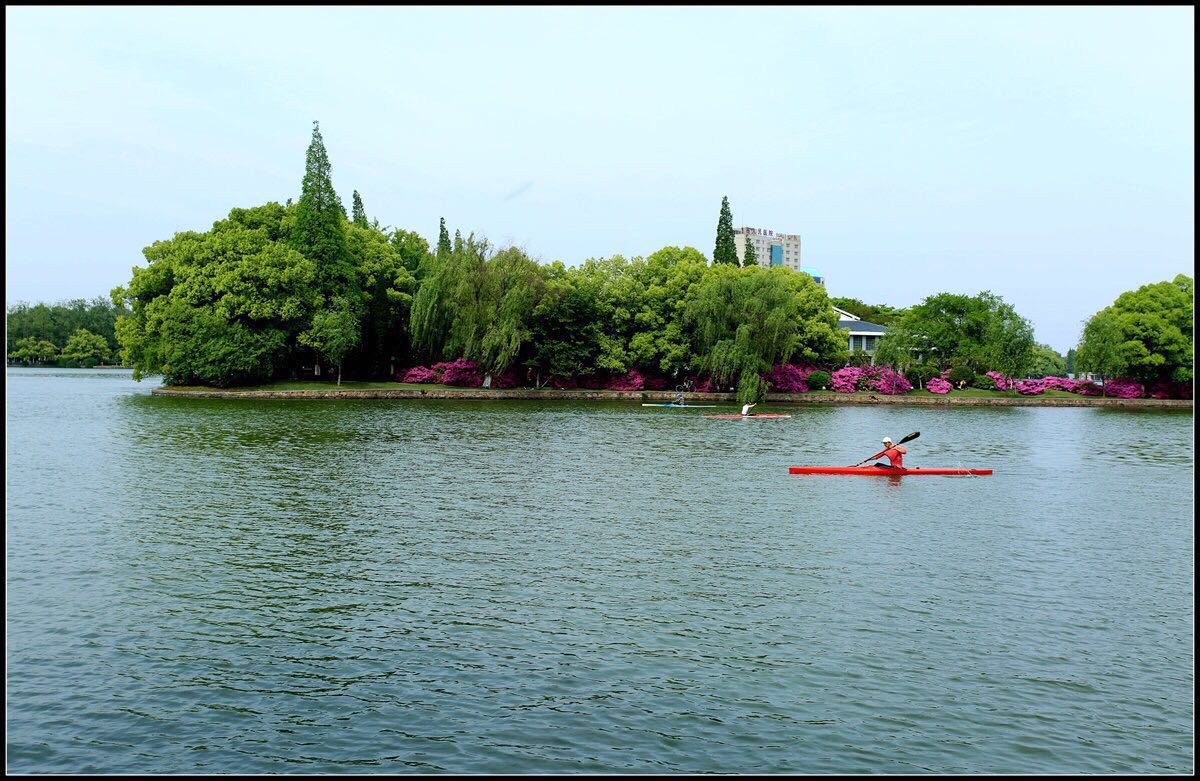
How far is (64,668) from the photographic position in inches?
477

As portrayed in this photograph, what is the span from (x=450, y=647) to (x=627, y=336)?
2652 inches

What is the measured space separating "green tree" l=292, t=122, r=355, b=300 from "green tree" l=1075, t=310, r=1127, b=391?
205 feet

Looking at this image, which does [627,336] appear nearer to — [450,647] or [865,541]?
[865,541]

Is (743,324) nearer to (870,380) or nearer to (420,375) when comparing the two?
(870,380)

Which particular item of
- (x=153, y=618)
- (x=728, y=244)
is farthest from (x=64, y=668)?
(x=728, y=244)

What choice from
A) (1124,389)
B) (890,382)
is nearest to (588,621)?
(890,382)

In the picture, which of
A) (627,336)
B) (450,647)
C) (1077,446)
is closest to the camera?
(450,647)

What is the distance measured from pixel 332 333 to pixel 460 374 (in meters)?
11.2

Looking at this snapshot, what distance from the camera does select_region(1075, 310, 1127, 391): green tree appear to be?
80438 millimetres

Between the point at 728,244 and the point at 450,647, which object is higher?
the point at 728,244

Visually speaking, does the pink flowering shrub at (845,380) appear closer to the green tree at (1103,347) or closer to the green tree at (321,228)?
the green tree at (1103,347)

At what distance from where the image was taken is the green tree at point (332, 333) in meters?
68.3

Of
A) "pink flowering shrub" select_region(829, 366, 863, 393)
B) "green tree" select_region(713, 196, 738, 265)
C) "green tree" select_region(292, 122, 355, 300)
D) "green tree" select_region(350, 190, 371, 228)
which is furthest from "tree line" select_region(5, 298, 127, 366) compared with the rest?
"pink flowering shrub" select_region(829, 366, 863, 393)

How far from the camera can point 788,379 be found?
7919cm
